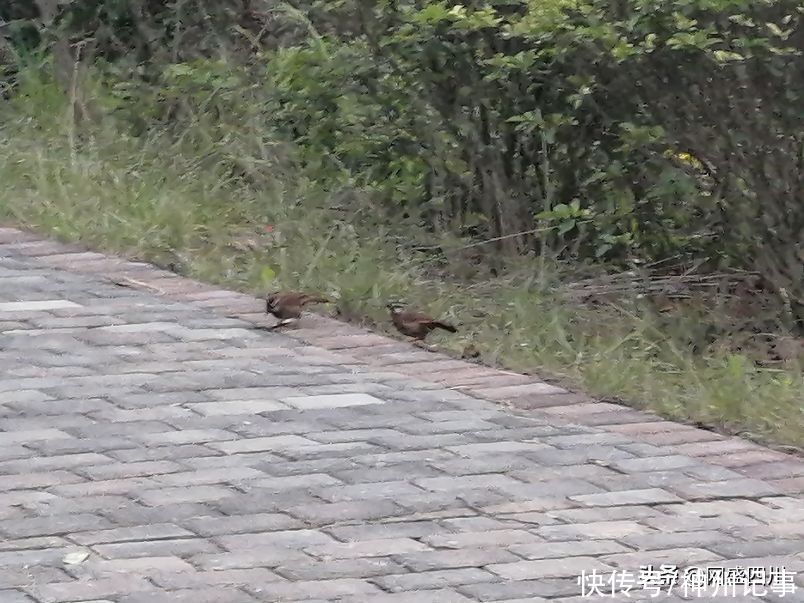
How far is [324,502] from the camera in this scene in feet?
13.5

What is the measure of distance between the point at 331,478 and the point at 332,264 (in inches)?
113

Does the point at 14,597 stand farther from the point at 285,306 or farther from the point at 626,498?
the point at 285,306

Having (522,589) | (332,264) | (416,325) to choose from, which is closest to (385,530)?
(522,589)

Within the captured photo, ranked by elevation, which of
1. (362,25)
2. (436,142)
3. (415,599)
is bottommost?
(415,599)

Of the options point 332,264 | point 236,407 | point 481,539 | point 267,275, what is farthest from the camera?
point 332,264

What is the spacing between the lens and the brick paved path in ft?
11.9

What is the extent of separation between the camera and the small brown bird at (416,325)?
598cm

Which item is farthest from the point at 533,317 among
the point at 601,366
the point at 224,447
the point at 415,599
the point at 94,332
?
the point at 415,599

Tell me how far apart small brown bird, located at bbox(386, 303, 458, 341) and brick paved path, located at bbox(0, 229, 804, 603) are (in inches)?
3.6

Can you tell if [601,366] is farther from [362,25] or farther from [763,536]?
[362,25]

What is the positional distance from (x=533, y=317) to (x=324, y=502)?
99.0 inches

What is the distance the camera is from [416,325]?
5.98m

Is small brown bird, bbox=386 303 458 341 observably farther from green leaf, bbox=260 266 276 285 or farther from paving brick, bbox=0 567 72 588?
paving brick, bbox=0 567 72 588

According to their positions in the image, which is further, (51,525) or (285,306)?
(285,306)
